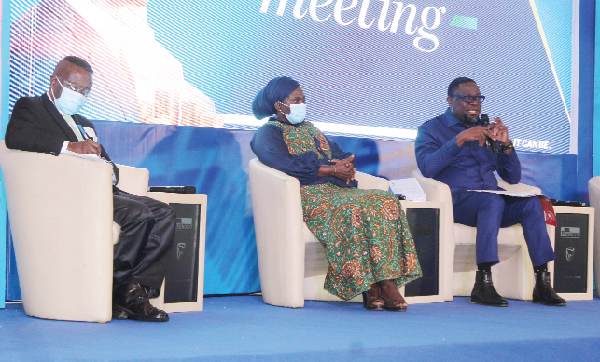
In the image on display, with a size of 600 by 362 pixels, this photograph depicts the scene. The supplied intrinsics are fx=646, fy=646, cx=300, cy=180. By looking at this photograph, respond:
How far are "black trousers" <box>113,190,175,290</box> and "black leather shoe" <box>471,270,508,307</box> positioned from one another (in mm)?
1662

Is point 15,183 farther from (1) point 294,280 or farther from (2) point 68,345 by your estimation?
(1) point 294,280

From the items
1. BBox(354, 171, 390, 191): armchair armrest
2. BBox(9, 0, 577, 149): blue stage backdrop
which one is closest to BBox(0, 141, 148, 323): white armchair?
BBox(9, 0, 577, 149): blue stage backdrop

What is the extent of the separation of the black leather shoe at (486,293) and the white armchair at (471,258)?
151 millimetres

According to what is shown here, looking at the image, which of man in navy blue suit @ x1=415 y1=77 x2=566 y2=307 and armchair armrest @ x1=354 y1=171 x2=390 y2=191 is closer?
man in navy blue suit @ x1=415 y1=77 x2=566 y2=307

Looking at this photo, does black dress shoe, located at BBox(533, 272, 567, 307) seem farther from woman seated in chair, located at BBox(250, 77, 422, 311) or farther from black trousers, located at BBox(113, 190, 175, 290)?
black trousers, located at BBox(113, 190, 175, 290)

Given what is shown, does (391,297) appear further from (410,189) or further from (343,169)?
(410,189)

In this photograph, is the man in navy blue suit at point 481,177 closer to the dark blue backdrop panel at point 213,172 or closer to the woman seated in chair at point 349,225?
the woman seated in chair at point 349,225

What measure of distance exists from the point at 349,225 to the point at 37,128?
1.41m

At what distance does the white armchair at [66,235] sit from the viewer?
2385 millimetres

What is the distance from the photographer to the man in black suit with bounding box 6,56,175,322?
2.50 meters

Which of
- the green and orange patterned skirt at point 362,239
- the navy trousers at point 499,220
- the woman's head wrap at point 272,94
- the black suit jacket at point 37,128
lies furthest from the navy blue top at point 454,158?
the black suit jacket at point 37,128

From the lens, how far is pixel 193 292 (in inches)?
117

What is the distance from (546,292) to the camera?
11.2 feet

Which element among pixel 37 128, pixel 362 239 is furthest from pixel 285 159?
pixel 37 128
